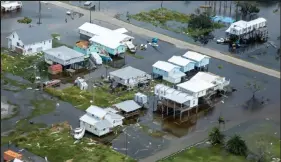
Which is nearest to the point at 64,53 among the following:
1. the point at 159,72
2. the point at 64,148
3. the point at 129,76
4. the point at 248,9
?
the point at 129,76

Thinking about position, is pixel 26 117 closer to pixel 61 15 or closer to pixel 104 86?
pixel 104 86

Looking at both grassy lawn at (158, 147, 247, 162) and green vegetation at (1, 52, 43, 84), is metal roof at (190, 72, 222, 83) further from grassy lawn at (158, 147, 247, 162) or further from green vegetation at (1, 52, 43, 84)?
green vegetation at (1, 52, 43, 84)

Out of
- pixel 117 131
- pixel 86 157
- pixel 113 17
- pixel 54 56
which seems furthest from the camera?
pixel 113 17

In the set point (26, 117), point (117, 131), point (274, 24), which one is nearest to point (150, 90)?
point (117, 131)

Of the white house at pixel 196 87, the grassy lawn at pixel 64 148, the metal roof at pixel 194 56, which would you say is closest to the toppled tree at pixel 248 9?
the metal roof at pixel 194 56

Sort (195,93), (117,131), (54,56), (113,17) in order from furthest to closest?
1. (113,17)
2. (54,56)
3. (195,93)
4. (117,131)

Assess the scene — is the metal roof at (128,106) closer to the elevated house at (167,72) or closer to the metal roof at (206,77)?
the elevated house at (167,72)
